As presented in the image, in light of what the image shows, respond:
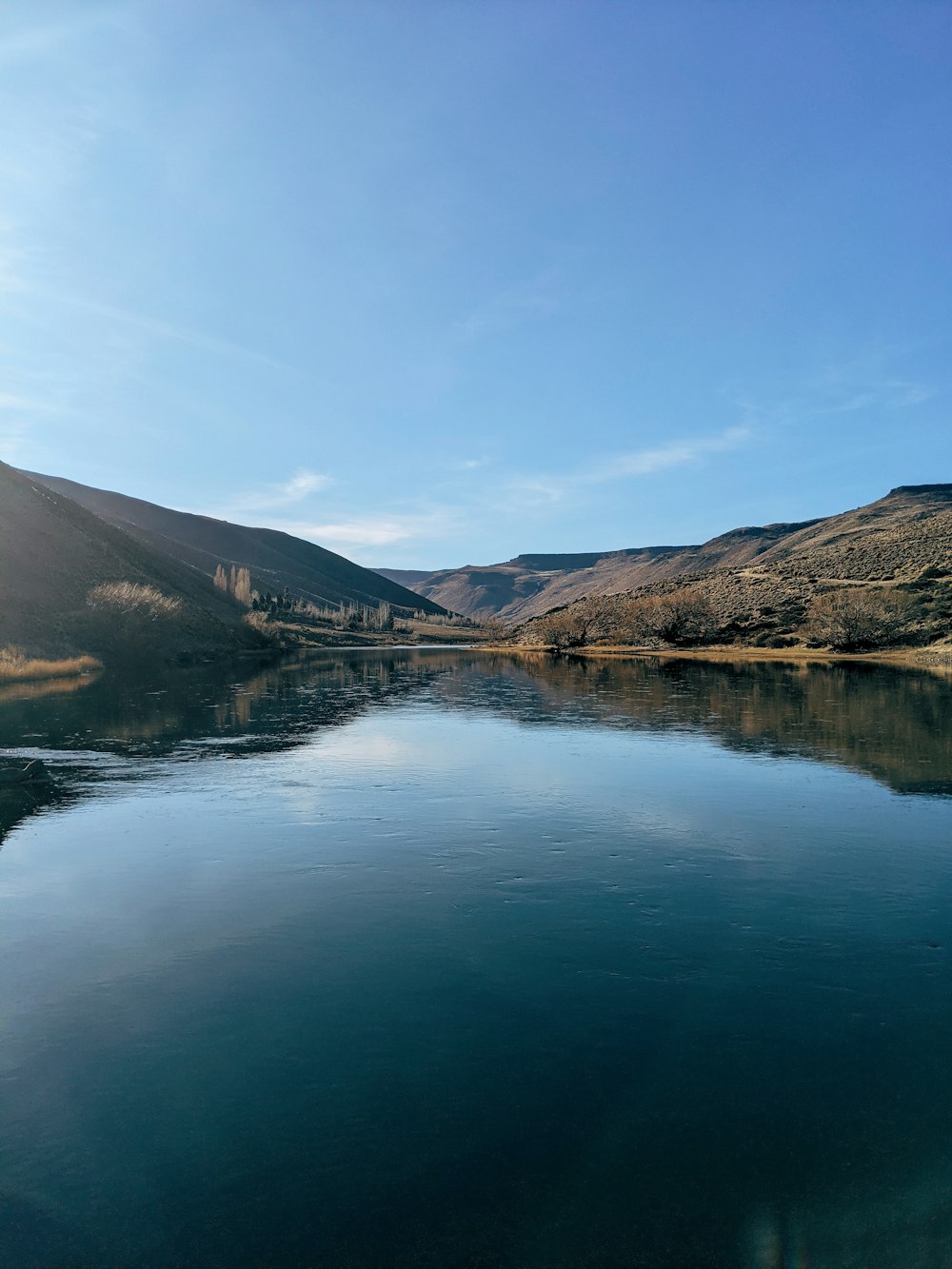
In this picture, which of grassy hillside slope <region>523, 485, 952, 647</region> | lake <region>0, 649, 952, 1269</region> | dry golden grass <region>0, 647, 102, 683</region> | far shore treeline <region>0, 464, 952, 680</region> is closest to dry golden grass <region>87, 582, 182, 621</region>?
far shore treeline <region>0, 464, 952, 680</region>

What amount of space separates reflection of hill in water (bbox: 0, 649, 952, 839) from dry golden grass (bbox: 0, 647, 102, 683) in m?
2.37

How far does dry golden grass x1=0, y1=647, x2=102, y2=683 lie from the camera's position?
4284cm

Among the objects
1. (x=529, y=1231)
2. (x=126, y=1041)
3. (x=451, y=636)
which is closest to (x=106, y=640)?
(x=126, y=1041)

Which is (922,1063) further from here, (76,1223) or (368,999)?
(76,1223)

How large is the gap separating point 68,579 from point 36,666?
2995 cm

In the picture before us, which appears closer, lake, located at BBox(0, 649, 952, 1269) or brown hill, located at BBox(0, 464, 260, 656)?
lake, located at BBox(0, 649, 952, 1269)

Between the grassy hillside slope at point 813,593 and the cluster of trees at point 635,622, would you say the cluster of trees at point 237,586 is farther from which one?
the cluster of trees at point 635,622

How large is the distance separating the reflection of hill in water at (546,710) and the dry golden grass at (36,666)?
2.37 meters

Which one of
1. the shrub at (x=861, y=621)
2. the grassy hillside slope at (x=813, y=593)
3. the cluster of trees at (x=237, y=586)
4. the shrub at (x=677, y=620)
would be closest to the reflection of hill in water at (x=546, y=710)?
the shrub at (x=861, y=621)

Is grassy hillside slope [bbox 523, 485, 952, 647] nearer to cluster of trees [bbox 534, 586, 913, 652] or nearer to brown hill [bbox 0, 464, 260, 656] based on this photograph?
cluster of trees [bbox 534, 586, 913, 652]

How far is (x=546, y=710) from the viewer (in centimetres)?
3303

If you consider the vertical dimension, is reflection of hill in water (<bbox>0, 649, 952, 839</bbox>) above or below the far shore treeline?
below

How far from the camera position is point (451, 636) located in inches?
7318

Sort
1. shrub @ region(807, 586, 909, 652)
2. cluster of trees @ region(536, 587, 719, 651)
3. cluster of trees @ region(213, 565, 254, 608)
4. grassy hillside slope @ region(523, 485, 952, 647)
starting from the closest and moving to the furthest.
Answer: shrub @ region(807, 586, 909, 652)
grassy hillside slope @ region(523, 485, 952, 647)
cluster of trees @ region(536, 587, 719, 651)
cluster of trees @ region(213, 565, 254, 608)
